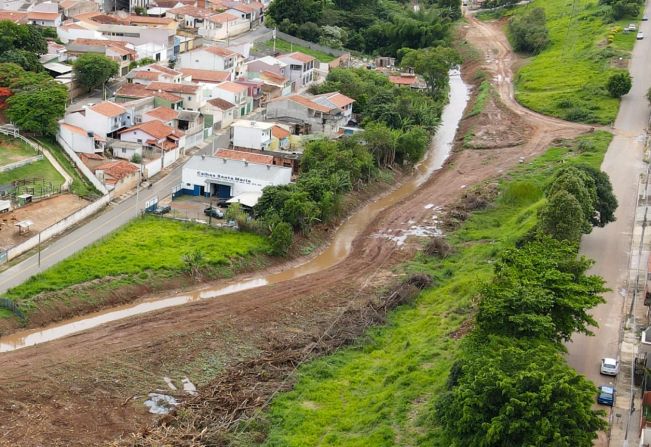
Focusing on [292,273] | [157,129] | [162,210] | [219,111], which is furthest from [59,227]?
[219,111]

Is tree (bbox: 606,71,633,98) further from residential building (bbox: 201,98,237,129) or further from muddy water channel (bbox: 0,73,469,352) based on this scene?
residential building (bbox: 201,98,237,129)

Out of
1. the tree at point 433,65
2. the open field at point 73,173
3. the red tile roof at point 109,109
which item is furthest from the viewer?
the tree at point 433,65

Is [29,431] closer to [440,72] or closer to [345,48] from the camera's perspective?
[440,72]

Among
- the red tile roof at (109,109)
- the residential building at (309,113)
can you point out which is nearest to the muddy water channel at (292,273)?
the residential building at (309,113)

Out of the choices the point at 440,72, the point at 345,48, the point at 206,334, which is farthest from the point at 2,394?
the point at 345,48

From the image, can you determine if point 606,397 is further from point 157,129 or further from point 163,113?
point 163,113

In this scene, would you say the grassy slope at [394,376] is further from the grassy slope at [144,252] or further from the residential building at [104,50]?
the residential building at [104,50]
